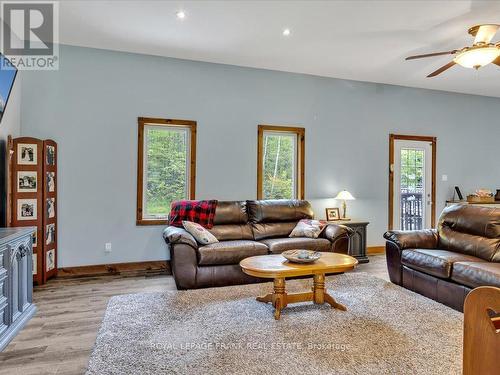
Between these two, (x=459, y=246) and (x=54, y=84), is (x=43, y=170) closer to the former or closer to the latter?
(x=54, y=84)

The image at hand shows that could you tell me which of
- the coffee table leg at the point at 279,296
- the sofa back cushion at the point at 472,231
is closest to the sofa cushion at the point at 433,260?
the sofa back cushion at the point at 472,231

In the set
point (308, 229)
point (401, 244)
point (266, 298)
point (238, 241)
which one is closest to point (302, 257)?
point (266, 298)

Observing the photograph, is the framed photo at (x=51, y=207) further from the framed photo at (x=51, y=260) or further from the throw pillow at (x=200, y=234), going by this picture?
the throw pillow at (x=200, y=234)

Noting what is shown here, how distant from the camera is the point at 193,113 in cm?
473

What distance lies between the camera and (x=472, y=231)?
3.52 meters

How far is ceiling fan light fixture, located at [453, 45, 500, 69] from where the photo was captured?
10.0 feet

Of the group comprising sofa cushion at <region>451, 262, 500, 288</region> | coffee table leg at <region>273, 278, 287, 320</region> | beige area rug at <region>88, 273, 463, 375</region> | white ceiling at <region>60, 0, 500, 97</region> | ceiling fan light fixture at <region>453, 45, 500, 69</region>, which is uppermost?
white ceiling at <region>60, 0, 500, 97</region>

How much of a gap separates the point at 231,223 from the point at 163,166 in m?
1.33

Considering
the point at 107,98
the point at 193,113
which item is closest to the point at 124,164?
the point at 107,98

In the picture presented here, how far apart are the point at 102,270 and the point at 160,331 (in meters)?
2.15

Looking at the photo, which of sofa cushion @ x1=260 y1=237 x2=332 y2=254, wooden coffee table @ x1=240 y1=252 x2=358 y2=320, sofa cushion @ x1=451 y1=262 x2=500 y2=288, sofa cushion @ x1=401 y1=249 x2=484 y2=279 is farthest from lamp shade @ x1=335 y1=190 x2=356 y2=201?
sofa cushion @ x1=451 y1=262 x2=500 y2=288

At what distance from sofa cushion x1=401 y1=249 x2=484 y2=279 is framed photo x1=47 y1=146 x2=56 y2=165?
431 centimetres

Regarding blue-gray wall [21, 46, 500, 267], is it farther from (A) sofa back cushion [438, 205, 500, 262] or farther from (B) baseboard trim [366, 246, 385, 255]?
(A) sofa back cushion [438, 205, 500, 262]

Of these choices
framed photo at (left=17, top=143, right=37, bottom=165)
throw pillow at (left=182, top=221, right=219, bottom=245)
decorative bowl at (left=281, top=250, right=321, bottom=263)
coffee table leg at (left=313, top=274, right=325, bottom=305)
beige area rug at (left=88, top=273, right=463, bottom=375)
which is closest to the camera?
beige area rug at (left=88, top=273, right=463, bottom=375)
